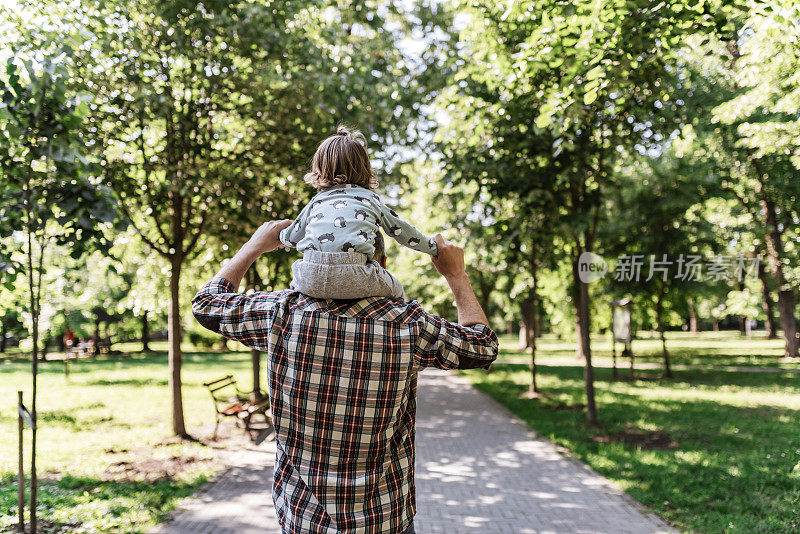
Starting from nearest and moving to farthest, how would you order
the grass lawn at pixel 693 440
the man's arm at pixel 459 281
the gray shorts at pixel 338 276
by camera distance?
the gray shorts at pixel 338 276, the man's arm at pixel 459 281, the grass lawn at pixel 693 440

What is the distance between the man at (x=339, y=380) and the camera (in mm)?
1382

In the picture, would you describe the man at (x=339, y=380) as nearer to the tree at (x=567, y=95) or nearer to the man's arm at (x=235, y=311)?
the man's arm at (x=235, y=311)

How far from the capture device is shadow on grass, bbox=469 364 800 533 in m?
5.74

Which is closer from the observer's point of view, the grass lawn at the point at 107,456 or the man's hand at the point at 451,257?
the man's hand at the point at 451,257

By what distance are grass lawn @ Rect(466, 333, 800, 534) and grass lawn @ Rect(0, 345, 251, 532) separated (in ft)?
17.5

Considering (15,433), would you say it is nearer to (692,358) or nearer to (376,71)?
(376,71)

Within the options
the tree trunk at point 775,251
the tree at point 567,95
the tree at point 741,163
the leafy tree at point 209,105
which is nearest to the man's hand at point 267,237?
the tree at point 567,95

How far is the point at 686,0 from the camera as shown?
13.9ft

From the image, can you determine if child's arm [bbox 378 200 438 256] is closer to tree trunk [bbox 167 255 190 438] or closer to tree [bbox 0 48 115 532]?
tree [bbox 0 48 115 532]

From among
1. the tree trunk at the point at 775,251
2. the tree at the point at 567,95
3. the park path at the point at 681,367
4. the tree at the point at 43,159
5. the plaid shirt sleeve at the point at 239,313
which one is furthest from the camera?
the tree trunk at the point at 775,251

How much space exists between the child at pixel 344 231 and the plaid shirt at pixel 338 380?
67 millimetres

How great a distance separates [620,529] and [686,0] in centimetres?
459

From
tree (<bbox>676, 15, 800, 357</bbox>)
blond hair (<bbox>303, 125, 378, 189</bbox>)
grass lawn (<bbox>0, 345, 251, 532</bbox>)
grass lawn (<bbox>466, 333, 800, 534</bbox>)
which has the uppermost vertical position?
tree (<bbox>676, 15, 800, 357</bbox>)

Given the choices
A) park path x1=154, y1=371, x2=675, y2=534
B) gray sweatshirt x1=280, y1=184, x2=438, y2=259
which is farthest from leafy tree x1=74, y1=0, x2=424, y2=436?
gray sweatshirt x1=280, y1=184, x2=438, y2=259
